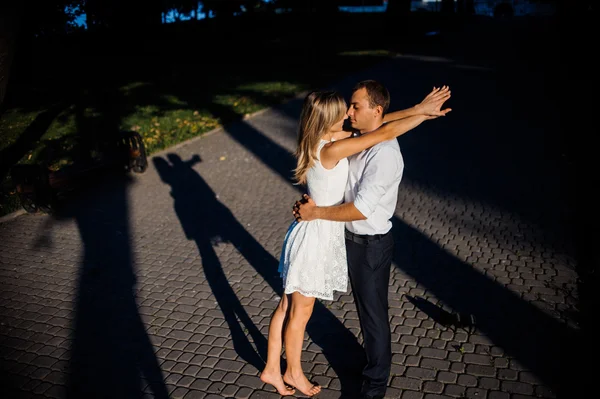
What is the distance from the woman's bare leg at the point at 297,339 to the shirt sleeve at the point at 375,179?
84cm

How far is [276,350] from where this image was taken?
3.49 metres

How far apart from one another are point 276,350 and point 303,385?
337 millimetres

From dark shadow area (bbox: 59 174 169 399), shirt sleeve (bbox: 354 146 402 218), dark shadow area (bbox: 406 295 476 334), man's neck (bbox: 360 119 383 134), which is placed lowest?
dark shadow area (bbox: 59 174 169 399)

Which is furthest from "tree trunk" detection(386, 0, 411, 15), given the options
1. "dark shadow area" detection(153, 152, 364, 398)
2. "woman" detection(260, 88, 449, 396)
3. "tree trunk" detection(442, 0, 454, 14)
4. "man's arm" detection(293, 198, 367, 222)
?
"man's arm" detection(293, 198, 367, 222)

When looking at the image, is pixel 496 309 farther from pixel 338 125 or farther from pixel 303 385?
pixel 338 125

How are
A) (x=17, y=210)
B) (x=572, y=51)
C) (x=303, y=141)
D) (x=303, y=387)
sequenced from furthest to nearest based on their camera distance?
(x=572, y=51) < (x=17, y=210) < (x=303, y=387) < (x=303, y=141)

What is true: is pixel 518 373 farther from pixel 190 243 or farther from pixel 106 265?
pixel 106 265

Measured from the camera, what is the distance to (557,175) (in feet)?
24.5

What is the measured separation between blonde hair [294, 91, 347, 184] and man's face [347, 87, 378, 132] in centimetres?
7

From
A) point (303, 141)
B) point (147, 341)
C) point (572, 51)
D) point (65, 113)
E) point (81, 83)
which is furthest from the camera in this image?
point (572, 51)

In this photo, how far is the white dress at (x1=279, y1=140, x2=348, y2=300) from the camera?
122 inches

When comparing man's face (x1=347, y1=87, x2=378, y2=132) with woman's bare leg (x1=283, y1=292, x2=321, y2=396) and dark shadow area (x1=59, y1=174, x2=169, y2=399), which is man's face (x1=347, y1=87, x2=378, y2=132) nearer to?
woman's bare leg (x1=283, y1=292, x2=321, y2=396)

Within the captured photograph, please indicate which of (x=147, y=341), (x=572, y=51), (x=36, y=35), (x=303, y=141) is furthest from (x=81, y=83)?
(x=572, y=51)

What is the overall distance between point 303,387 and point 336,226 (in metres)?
1.29
